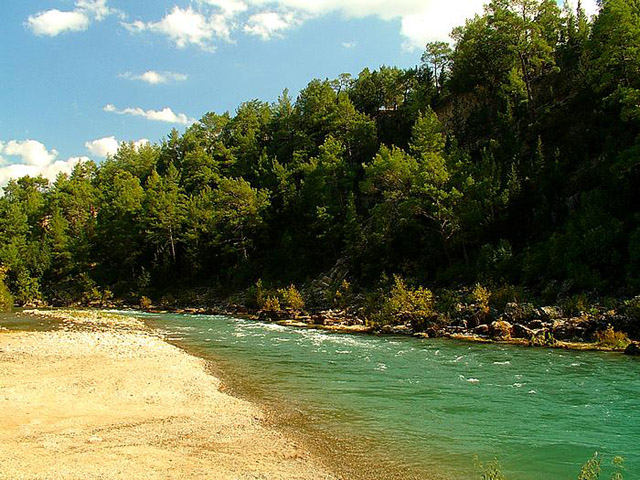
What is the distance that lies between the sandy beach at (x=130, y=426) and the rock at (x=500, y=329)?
15.8 meters

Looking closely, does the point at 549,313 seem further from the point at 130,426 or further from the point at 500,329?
the point at 130,426

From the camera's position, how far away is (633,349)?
19531mm

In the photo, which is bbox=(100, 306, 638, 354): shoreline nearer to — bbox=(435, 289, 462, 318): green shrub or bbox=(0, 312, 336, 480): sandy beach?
bbox=(435, 289, 462, 318): green shrub

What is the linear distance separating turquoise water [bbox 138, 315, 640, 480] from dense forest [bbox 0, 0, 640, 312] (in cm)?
1171

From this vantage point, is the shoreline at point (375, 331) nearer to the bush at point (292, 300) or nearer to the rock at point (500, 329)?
the rock at point (500, 329)

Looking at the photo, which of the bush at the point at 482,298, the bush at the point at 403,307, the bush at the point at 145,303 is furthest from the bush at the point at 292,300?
the bush at the point at 145,303

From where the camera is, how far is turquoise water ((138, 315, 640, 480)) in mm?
9859

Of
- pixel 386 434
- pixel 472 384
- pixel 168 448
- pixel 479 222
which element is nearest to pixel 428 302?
pixel 479 222

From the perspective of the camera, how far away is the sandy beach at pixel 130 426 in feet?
28.3

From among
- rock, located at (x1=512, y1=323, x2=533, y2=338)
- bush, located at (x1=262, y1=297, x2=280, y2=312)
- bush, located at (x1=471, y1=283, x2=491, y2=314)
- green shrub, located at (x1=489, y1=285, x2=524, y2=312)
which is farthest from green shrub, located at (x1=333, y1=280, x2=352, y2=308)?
rock, located at (x1=512, y1=323, x2=533, y2=338)

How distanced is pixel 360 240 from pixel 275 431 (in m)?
36.0

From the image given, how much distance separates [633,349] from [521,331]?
18.4 ft

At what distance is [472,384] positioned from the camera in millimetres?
→ 15734

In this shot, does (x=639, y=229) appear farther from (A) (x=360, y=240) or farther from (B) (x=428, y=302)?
(A) (x=360, y=240)
